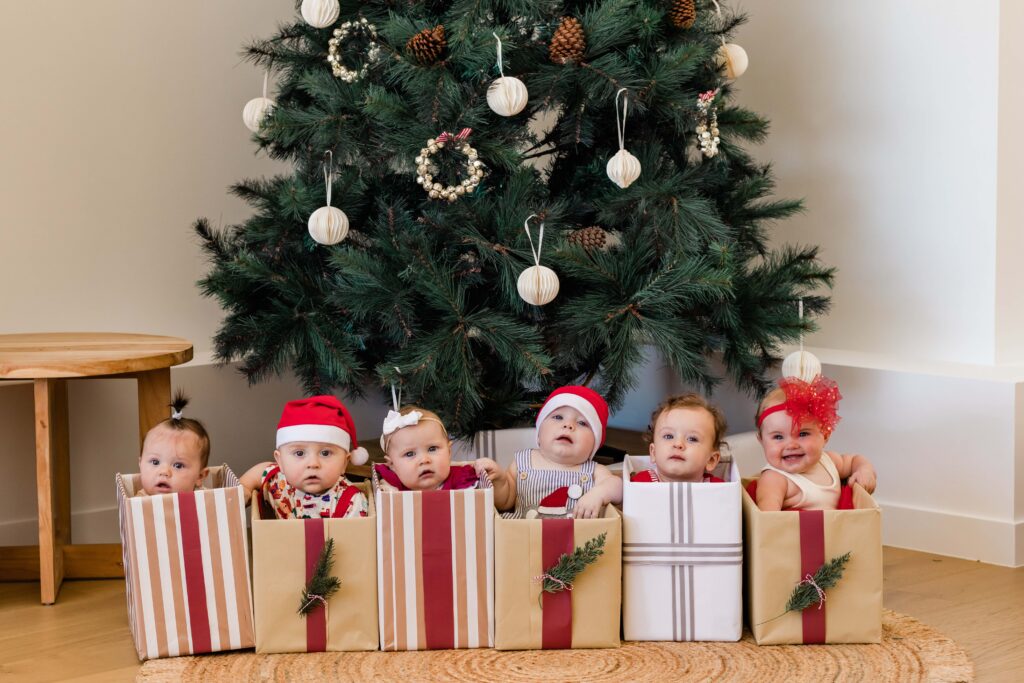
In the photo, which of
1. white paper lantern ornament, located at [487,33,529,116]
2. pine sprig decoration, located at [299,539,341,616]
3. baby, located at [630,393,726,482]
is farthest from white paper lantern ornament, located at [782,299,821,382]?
pine sprig decoration, located at [299,539,341,616]

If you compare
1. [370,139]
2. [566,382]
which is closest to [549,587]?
[566,382]

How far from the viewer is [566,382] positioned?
2242 millimetres

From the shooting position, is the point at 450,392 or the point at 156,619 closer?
the point at 156,619

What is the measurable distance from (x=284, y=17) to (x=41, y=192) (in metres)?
0.74

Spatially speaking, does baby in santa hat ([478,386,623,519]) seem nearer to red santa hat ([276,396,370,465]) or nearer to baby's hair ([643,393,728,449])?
baby's hair ([643,393,728,449])

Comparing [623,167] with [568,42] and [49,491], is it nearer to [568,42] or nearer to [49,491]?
[568,42]

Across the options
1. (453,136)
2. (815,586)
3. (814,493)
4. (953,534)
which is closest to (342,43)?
(453,136)

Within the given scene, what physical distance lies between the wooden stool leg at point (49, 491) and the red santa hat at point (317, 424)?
42cm

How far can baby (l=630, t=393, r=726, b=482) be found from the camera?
1870 mm

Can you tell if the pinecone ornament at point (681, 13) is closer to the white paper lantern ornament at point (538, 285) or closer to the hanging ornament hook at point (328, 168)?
the white paper lantern ornament at point (538, 285)

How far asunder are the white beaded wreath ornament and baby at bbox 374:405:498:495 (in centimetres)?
39

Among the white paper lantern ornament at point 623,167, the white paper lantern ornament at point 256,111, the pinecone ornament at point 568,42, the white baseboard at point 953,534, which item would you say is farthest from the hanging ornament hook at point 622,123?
the white baseboard at point 953,534

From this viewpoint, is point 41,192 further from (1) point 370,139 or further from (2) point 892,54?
(2) point 892,54

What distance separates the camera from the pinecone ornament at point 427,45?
6.44 feet
